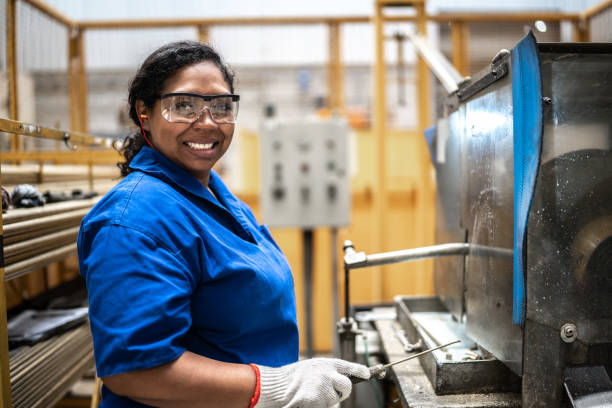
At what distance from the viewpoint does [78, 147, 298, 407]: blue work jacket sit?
2.19 feet

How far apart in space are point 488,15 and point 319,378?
9.09 ft

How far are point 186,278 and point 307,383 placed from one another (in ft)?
1.04

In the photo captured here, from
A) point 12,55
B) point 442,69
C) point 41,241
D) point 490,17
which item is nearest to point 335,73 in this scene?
point 490,17

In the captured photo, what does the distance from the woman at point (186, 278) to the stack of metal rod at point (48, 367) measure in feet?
1.88

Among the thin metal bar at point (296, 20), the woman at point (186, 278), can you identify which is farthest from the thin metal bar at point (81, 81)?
the woman at point (186, 278)

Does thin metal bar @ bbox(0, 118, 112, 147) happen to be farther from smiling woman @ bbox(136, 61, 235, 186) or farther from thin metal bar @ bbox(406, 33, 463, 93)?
thin metal bar @ bbox(406, 33, 463, 93)

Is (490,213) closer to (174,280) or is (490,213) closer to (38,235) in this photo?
(174,280)

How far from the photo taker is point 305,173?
2.52 meters

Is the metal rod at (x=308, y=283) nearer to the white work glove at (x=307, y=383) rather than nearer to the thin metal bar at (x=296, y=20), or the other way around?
the thin metal bar at (x=296, y=20)

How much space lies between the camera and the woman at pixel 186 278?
0.67 meters

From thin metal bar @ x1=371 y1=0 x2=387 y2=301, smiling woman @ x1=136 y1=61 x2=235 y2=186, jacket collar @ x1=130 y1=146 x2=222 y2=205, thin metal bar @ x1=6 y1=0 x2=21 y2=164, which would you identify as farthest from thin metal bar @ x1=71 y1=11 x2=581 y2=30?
jacket collar @ x1=130 y1=146 x2=222 y2=205

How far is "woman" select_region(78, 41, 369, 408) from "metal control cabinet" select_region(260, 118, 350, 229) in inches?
56.2

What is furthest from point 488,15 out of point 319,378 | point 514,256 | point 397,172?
point 319,378

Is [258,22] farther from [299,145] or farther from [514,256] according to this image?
[514,256]
